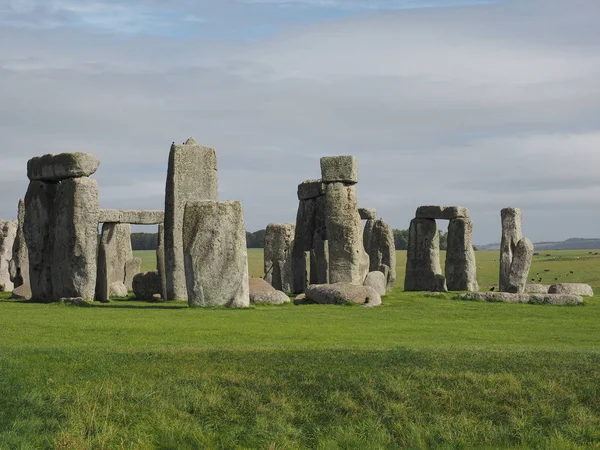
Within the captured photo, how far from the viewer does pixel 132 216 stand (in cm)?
3684

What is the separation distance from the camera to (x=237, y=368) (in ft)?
44.0

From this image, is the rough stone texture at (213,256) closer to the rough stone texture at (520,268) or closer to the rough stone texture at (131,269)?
the rough stone texture at (520,268)

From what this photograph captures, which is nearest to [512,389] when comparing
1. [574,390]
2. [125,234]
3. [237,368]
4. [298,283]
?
[574,390]

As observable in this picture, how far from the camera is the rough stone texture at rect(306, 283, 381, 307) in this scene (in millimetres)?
24797

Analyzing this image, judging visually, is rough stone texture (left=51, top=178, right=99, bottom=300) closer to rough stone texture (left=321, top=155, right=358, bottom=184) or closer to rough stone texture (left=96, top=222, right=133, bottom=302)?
rough stone texture (left=96, top=222, right=133, bottom=302)

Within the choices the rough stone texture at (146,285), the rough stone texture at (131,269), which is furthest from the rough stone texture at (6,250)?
the rough stone texture at (146,285)

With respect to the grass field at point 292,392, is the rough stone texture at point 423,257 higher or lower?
higher

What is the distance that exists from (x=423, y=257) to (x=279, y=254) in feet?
19.5

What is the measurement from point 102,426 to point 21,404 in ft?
4.05

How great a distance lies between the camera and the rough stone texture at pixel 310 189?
34.8 metres

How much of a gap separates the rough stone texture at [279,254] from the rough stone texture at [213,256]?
1331 cm

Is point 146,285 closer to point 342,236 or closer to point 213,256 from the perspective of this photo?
point 342,236

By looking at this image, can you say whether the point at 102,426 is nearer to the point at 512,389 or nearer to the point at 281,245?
the point at 512,389

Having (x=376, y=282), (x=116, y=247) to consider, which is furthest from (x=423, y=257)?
(x=116, y=247)
